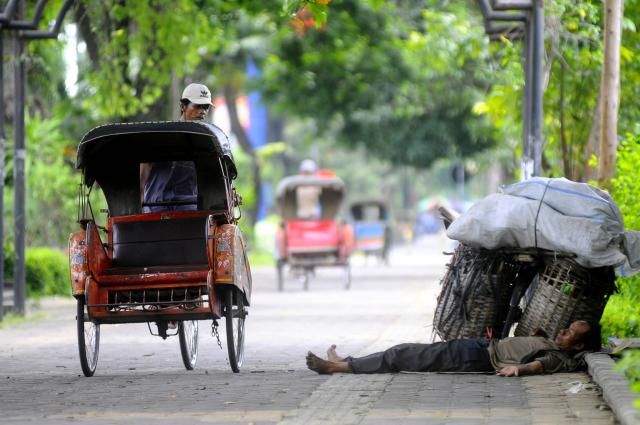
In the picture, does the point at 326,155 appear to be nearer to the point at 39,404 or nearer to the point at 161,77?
the point at 161,77

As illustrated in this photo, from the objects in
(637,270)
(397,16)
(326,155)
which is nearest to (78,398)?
(637,270)

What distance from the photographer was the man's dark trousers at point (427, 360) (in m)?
12.3

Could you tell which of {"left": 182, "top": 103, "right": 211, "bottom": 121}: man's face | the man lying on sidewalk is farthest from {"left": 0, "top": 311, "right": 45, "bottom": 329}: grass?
the man lying on sidewalk

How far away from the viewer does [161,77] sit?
1022 inches

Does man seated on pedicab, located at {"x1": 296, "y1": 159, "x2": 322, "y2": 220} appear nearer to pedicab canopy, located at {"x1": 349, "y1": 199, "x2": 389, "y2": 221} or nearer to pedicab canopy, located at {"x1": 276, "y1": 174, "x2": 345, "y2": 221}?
pedicab canopy, located at {"x1": 276, "y1": 174, "x2": 345, "y2": 221}

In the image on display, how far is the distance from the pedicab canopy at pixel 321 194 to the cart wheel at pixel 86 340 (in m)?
18.1

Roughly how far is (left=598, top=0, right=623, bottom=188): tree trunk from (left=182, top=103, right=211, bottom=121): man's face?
189 inches

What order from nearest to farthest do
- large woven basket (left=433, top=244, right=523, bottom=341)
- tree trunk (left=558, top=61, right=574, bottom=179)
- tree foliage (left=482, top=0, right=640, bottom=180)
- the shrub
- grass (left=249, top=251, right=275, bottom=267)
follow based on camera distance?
large woven basket (left=433, top=244, right=523, bottom=341) < tree foliage (left=482, top=0, right=640, bottom=180) < tree trunk (left=558, top=61, right=574, bottom=179) < the shrub < grass (left=249, top=251, right=275, bottom=267)

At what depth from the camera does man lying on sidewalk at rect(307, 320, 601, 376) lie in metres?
12.1

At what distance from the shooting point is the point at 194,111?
13.7 m

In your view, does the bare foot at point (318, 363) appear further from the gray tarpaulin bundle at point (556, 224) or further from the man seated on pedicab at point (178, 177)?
the man seated on pedicab at point (178, 177)

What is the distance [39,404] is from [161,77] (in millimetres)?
15617

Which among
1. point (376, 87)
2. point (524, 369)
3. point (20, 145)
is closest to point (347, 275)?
point (20, 145)

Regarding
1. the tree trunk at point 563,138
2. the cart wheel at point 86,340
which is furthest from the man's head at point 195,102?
the tree trunk at point 563,138
